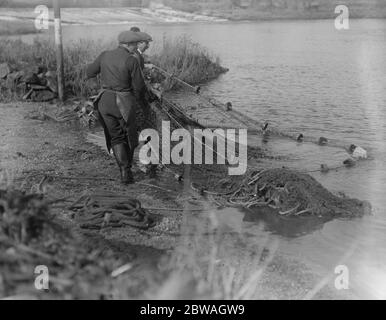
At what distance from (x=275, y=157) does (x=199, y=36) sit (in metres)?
30.7

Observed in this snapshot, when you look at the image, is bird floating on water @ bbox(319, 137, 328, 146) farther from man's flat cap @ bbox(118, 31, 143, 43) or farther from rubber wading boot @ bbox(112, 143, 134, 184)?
man's flat cap @ bbox(118, 31, 143, 43)

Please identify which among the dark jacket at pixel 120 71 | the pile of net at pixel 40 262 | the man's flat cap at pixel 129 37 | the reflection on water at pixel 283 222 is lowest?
the reflection on water at pixel 283 222

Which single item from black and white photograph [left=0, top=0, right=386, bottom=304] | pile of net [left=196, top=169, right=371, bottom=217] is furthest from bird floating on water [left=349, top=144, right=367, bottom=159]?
pile of net [left=196, top=169, right=371, bottom=217]

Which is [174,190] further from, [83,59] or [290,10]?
[290,10]

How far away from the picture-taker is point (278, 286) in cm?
527

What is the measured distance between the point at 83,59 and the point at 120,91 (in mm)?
9819

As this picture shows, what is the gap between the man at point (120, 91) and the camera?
785 cm

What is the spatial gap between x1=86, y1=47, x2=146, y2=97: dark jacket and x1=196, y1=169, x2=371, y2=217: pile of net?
178cm

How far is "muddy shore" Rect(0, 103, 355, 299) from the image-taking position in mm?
4934

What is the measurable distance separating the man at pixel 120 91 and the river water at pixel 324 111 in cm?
188

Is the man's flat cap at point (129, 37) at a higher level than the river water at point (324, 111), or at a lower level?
higher

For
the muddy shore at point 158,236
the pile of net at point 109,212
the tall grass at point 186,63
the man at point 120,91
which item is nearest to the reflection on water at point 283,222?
the muddy shore at point 158,236

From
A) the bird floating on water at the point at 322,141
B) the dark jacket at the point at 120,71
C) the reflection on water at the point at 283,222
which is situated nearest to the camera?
the reflection on water at the point at 283,222

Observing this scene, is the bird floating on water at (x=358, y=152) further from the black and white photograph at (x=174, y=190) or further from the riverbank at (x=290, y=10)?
the riverbank at (x=290, y=10)
